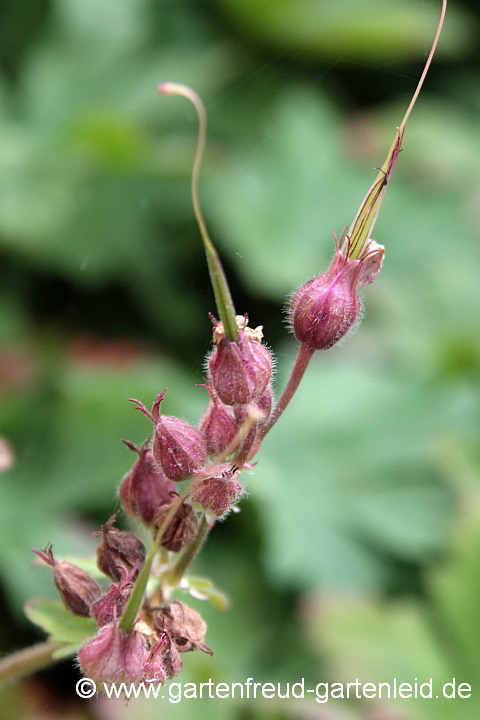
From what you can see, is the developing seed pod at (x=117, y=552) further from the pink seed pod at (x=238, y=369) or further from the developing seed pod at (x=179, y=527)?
the pink seed pod at (x=238, y=369)

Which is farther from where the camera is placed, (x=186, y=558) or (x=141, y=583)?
(x=186, y=558)

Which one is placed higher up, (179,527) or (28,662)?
(179,527)

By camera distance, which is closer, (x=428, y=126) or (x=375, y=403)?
(x=375, y=403)

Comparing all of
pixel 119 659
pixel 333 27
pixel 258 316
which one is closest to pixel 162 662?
pixel 119 659

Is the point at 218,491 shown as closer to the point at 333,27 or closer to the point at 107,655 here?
the point at 107,655

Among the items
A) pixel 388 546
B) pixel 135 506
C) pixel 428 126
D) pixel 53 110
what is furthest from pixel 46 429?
pixel 428 126

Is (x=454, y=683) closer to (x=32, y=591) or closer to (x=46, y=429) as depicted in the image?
(x=32, y=591)
